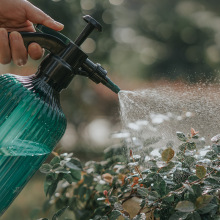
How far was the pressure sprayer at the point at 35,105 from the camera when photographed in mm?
568

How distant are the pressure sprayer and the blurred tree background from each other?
148cm

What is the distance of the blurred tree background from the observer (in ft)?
7.02

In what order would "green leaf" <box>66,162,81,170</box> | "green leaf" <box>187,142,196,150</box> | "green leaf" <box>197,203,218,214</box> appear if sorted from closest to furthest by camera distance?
"green leaf" <box>197,203,218,214</box> → "green leaf" <box>187,142,196,150</box> → "green leaf" <box>66,162,81,170</box>

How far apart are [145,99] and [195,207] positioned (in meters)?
0.37

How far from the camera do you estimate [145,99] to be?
0.76 meters

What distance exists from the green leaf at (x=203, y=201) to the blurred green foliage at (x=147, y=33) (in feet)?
5.68

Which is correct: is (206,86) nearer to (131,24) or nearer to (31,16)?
(31,16)

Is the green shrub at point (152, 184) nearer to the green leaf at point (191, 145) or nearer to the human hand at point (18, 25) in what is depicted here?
the green leaf at point (191, 145)

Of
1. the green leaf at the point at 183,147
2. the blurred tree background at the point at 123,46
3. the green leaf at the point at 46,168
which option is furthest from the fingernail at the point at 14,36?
the blurred tree background at the point at 123,46

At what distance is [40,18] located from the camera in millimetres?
643

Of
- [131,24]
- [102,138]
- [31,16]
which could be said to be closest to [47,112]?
[31,16]

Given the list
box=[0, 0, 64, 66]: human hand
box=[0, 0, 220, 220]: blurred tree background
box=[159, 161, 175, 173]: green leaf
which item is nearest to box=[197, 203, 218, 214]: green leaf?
box=[159, 161, 175, 173]: green leaf

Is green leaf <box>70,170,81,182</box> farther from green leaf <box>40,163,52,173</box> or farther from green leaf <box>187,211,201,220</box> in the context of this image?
green leaf <box>187,211,201,220</box>

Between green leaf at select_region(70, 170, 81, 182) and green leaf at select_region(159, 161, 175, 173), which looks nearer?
green leaf at select_region(159, 161, 175, 173)
